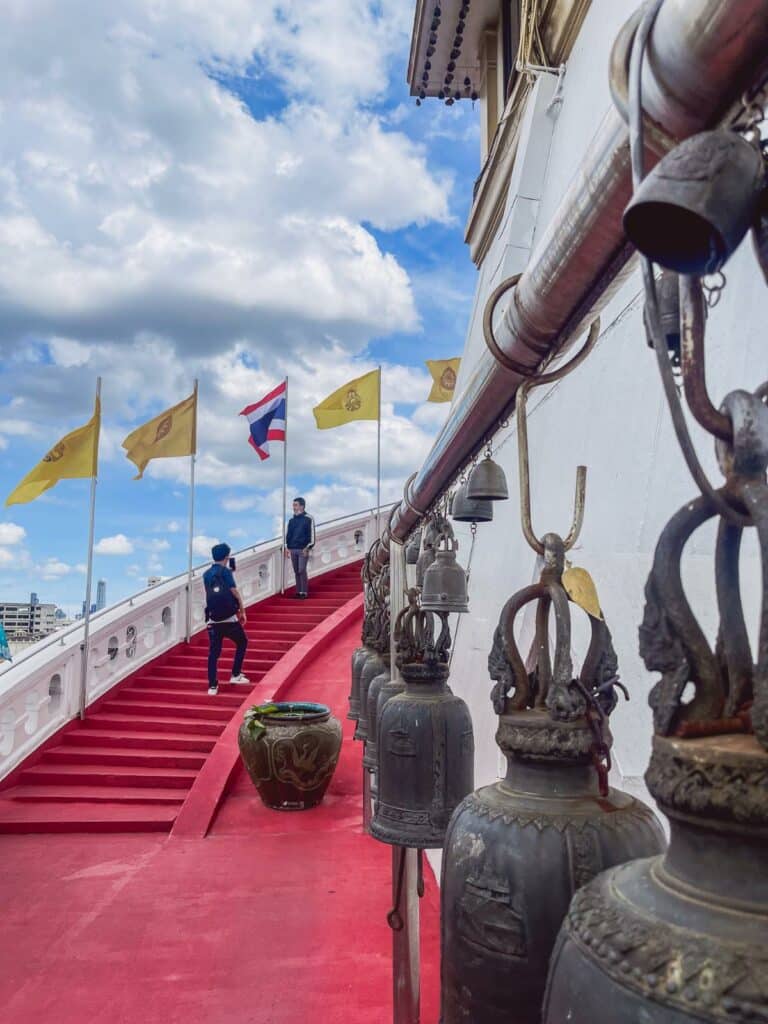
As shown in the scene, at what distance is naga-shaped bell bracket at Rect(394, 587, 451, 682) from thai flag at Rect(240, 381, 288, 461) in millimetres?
12098

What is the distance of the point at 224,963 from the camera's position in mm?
5074

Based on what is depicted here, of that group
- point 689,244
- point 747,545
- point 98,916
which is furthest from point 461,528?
point 689,244

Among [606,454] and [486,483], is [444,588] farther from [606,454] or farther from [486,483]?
[606,454]

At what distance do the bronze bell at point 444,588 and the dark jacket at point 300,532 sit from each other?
12.3 metres

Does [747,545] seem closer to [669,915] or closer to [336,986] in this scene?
[669,915]

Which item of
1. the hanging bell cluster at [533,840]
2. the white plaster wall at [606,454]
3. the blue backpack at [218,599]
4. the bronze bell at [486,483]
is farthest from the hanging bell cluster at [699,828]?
the blue backpack at [218,599]

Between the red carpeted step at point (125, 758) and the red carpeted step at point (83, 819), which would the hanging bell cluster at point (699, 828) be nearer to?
the red carpeted step at point (83, 819)

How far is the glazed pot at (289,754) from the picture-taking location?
813cm

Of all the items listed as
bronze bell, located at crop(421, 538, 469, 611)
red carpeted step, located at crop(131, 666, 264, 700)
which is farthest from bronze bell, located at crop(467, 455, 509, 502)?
red carpeted step, located at crop(131, 666, 264, 700)

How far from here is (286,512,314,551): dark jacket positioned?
49.7ft

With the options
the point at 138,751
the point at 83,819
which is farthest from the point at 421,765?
the point at 138,751

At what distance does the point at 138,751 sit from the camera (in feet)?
31.6

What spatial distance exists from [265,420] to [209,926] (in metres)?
11.1

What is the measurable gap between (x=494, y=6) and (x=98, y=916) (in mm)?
10536
